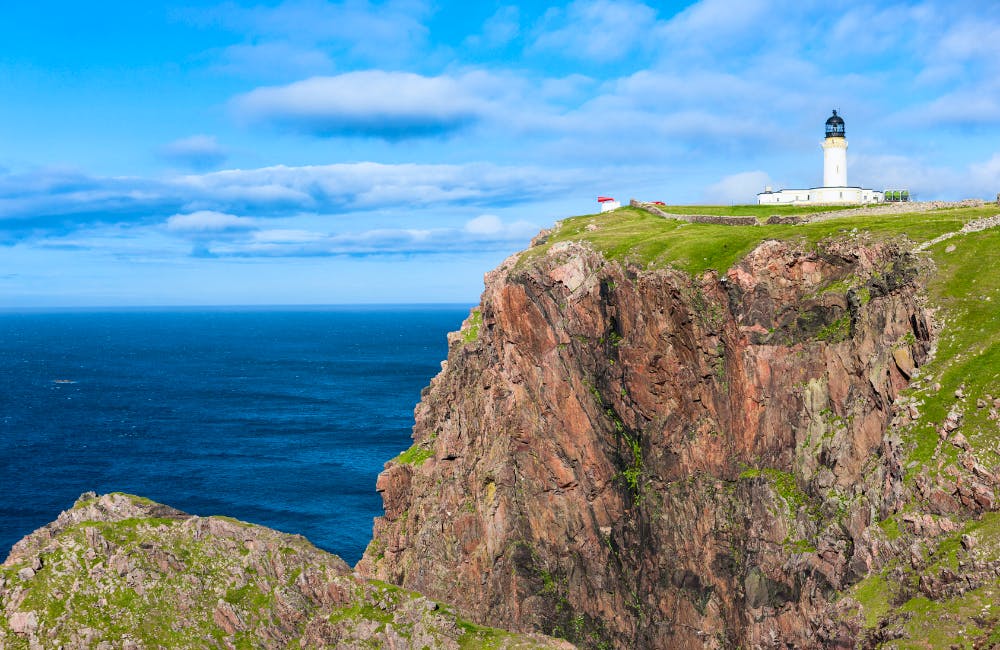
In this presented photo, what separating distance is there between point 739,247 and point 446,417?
29.5m

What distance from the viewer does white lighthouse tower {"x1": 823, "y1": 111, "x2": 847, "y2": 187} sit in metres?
89.8

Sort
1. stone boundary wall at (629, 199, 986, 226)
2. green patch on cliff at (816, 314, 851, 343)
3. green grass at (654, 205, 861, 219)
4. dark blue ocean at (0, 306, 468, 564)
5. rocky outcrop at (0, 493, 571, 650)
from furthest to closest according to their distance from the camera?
dark blue ocean at (0, 306, 468, 564) < green grass at (654, 205, 861, 219) < stone boundary wall at (629, 199, 986, 226) < rocky outcrop at (0, 493, 571, 650) < green patch on cliff at (816, 314, 851, 343)

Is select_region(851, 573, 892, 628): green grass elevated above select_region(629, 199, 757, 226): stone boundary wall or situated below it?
below

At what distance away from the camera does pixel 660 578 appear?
6016cm

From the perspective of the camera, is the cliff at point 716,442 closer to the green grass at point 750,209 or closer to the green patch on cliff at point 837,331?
the green patch on cliff at point 837,331

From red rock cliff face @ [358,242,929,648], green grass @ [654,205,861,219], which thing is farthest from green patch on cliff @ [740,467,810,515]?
green grass @ [654,205,861,219]

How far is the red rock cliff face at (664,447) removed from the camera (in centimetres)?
5134

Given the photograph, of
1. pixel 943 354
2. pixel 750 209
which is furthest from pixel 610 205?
pixel 943 354

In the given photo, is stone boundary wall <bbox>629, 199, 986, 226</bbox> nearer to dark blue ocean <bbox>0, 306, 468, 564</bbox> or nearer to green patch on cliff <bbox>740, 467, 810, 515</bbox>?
green patch on cliff <bbox>740, 467, 810, 515</bbox>

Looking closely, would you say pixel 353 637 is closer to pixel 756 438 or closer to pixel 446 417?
pixel 446 417

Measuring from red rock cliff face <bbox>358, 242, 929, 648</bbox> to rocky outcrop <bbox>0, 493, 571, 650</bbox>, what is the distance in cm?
848

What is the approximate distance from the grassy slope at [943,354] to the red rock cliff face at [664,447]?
73.9 inches

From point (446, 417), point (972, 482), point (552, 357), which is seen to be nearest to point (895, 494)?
point (972, 482)

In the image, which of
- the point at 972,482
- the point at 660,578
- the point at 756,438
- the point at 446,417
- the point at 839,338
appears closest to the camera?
the point at 972,482
